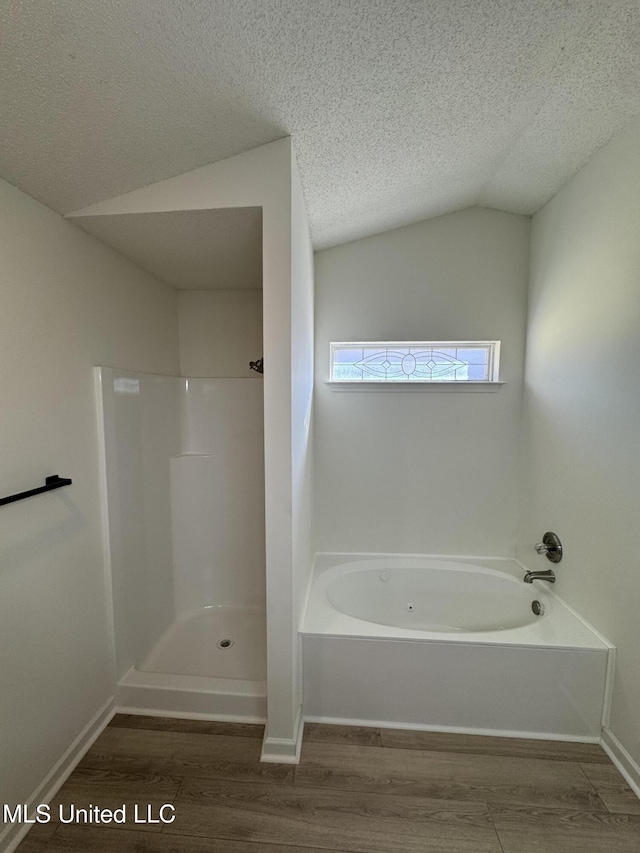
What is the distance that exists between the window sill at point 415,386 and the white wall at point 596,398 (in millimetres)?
288

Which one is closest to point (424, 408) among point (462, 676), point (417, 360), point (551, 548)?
point (417, 360)

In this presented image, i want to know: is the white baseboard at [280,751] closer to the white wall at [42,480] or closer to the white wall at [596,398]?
the white wall at [42,480]

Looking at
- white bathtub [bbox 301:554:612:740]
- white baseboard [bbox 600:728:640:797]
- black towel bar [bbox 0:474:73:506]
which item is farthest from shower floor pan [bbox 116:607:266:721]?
white baseboard [bbox 600:728:640:797]

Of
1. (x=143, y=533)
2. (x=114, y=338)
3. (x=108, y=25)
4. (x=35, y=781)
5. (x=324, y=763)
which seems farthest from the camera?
(x=143, y=533)

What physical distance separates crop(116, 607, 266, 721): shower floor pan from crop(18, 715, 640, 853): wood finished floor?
0.06m

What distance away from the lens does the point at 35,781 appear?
1194mm

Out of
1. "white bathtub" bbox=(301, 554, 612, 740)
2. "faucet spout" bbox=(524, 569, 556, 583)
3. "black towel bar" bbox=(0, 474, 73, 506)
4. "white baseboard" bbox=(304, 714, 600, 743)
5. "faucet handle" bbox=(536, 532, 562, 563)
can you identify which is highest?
"black towel bar" bbox=(0, 474, 73, 506)

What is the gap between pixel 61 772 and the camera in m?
1.29

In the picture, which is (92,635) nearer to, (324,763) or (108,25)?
(324,763)

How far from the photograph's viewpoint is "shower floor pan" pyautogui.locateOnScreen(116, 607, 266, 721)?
1.56 m

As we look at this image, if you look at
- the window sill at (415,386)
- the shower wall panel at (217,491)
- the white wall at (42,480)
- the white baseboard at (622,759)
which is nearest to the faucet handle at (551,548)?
the white baseboard at (622,759)

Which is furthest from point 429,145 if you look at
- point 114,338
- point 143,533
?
point 143,533

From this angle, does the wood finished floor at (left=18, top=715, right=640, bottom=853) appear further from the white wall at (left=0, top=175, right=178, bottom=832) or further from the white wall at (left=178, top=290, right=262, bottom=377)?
the white wall at (left=178, top=290, right=262, bottom=377)

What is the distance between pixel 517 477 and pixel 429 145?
74.2 inches
